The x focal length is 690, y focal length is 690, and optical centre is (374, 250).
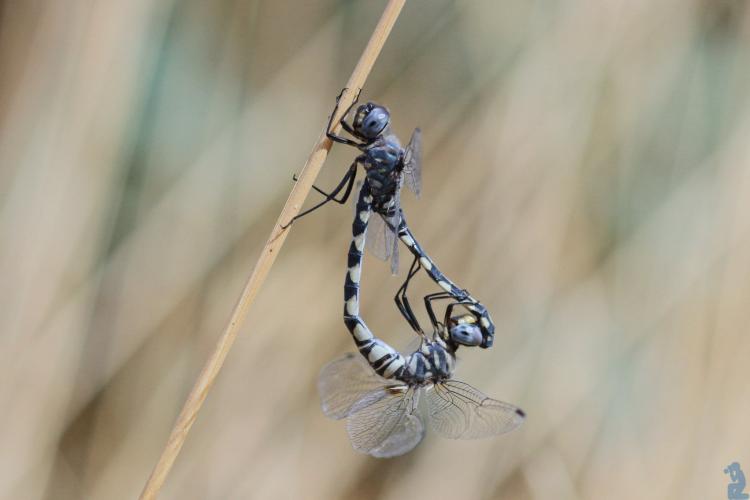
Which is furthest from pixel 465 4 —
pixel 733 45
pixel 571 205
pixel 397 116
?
pixel 733 45

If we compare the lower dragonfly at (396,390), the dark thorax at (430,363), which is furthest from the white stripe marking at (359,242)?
the dark thorax at (430,363)

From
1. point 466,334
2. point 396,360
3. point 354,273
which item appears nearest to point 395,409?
point 396,360

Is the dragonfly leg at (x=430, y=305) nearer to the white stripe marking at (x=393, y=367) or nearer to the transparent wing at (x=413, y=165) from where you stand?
the white stripe marking at (x=393, y=367)

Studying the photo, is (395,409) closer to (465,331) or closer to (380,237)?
(465,331)

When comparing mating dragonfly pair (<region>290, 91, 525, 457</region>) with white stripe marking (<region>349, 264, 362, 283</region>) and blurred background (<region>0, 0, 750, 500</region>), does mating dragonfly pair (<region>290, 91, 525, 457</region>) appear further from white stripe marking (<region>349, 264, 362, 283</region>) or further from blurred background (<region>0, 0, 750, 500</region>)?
blurred background (<region>0, 0, 750, 500</region>)

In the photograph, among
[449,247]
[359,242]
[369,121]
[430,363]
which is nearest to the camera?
[369,121]
